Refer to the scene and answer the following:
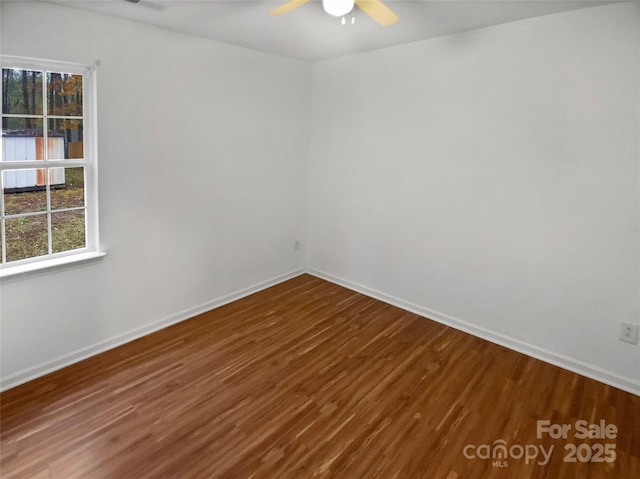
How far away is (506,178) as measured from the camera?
314 centimetres

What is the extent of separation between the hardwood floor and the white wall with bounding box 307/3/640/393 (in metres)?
0.39

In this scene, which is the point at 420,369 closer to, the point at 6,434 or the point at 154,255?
the point at 154,255

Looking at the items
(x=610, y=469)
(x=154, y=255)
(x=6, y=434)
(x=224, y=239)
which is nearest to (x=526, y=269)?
(x=610, y=469)

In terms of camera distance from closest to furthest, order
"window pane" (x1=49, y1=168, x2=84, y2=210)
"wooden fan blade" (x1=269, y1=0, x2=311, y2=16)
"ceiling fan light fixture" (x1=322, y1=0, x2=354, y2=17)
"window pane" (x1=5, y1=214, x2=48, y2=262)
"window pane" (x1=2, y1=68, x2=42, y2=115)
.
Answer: "ceiling fan light fixture" (x1=322, y1=0, x2=354, y2=17) < "wooden fan blade" (x1=269, y1=0, x2=311, y2=16) < "window pane" (x1=2, y1=68, x2=42, y2=115) < "window pane" (x1=5, y1=214, x2=48, y2=262) < "window pane" (x1=49, y1=168, x2=84, y2=210)

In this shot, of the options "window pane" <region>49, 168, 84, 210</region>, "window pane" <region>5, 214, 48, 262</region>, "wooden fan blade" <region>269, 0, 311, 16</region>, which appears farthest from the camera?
"window pane" <region>49, 168, 84, 210</region>

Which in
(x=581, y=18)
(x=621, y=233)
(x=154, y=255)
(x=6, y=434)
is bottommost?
(x=6, y=434)

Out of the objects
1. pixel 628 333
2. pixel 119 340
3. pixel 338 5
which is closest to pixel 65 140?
pixel 119 340

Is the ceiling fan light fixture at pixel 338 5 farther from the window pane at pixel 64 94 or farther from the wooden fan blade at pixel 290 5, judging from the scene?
the window pane at pixel 64 94

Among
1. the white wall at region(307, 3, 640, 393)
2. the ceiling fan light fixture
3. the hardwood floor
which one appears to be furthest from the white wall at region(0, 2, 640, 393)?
the ceiling fan light fixture

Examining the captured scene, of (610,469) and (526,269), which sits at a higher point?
(526,269)

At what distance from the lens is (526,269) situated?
123 inches

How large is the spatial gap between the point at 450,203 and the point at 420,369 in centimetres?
146

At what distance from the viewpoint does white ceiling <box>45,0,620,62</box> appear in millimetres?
2537

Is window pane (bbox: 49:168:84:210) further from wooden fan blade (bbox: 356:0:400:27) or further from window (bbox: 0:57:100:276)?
wooden fan blade (bbox: 356:0:400:27)
